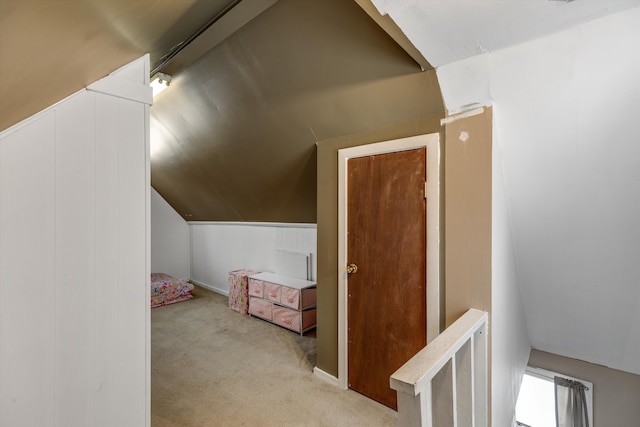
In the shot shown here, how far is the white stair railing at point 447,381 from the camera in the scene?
2.93 feet

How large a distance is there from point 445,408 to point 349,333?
3.97ft

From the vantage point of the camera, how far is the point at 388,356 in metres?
2.07

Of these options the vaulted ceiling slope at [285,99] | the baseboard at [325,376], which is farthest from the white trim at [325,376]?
the vaulted ceiling slope at [285,99]

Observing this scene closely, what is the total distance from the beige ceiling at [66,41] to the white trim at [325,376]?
2.39m

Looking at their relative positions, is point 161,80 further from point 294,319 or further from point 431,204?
point 294,319

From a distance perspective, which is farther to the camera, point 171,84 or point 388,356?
point 171,84

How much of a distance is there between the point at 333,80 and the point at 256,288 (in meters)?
2.78

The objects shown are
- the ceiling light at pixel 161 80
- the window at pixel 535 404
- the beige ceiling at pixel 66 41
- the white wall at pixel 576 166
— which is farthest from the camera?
the window at pixel 535 404

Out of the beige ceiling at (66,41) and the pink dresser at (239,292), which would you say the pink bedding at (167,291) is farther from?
the beige ceiling at (66,41)

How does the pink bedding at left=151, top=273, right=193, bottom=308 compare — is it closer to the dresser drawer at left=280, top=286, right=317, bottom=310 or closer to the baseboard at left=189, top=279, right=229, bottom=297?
the baseboard at left=189, top=279, right=229, bottom=297

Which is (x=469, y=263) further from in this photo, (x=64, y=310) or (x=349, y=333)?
(x=64, y=310)

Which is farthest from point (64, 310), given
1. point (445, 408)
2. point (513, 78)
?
point (513, 78)

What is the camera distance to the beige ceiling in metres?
0.63

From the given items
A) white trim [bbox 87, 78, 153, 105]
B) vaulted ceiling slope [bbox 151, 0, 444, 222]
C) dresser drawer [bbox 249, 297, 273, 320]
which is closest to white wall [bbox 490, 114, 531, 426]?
vaulted ceiling slope [bbox 151, 0, 444, 222]
